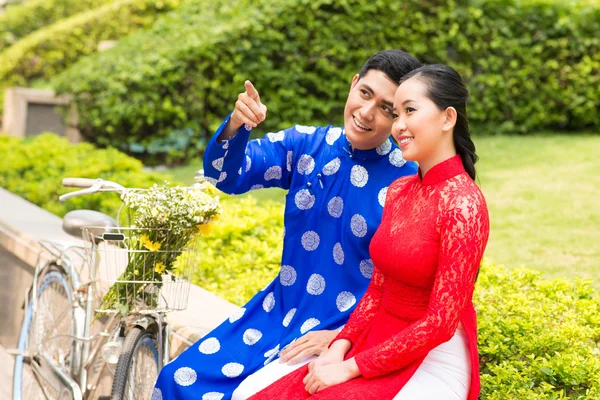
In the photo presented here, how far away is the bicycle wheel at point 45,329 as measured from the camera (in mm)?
4406

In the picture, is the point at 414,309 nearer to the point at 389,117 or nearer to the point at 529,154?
the point at 389,117

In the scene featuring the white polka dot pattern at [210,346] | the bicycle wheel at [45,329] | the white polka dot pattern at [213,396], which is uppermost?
the white polka dot pattern at [210,346]

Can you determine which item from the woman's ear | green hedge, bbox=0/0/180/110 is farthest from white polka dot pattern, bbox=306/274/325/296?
green hedge, bbox=0/0/180/110

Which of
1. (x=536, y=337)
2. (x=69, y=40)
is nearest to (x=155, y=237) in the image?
(x=536, y=337)

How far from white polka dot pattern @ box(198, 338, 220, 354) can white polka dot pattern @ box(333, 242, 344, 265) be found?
55 cm

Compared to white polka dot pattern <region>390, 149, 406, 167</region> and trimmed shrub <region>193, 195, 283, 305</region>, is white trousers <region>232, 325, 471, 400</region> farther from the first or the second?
trimmed shrub <region>193, 195, 283, 305</region>

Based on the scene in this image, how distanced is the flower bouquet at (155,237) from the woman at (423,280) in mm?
838

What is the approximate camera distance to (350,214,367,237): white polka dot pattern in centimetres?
308

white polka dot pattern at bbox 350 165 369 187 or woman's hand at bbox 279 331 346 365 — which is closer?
woman's hand at bbox 279 331 346 365

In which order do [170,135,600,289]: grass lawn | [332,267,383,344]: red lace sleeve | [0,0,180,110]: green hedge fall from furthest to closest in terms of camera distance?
1. [0,0,180,110]: green hedge
2. [170,135,600,289]: grass lawn
3. [332,267,383,344]: red lace sleeve

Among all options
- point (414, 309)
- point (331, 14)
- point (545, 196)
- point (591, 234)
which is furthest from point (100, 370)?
point (331, 14)

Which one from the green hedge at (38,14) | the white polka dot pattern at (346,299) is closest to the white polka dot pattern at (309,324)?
the white polka dot pattern at (346,299)

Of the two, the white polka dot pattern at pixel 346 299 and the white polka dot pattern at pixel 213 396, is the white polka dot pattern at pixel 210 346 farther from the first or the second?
the white polka dot pattern at pixel 346 299

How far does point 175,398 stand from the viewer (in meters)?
3.03
